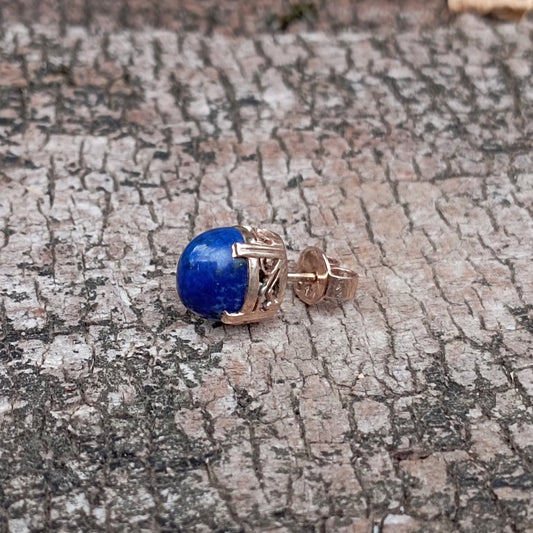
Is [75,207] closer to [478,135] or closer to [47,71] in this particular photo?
[47,71]

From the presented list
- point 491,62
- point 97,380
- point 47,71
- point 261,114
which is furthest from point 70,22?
point 97,380

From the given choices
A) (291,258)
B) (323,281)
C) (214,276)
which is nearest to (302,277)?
(323,281)

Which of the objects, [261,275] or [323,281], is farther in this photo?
[323,281]

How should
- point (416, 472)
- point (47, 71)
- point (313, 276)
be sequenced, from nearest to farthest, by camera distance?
point (416, 472) → point (313, 276) → point (47, 71)

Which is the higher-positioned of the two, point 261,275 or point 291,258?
point 261,275

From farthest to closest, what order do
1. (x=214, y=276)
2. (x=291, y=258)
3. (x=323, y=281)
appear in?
1. (x=291, y=258)
2. (x=323, y=281)
3. (x=214, y=276)

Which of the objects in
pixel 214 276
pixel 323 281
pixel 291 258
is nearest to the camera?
pixel 214 276

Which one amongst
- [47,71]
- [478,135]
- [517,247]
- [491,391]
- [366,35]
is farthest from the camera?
[366,35]

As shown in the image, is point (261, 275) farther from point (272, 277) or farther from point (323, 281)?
point (323, 281)
